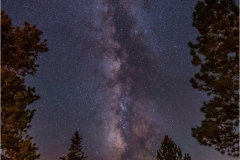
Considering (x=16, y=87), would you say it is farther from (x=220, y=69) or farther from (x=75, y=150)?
(x=75, y=150)

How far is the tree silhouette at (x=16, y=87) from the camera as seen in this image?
11.3m

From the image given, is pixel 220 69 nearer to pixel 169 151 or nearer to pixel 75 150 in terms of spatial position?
pixel 169 151

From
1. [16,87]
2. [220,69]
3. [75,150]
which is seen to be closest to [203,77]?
[220,69]

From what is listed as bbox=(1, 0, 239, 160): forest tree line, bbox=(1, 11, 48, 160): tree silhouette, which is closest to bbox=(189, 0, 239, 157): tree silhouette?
bbox=(1, 0, 239, 160): forest tree line

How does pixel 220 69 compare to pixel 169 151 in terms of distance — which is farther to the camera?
pixel 169 151

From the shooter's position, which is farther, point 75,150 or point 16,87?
point 75,150

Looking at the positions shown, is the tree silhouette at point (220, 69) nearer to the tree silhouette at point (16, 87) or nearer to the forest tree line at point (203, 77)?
the forest tree line at point (203, 77)

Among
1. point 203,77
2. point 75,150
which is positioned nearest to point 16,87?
point 203,77

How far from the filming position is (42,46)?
13.6 meters

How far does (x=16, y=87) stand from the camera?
12461mm

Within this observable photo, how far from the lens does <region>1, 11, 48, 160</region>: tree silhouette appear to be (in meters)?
11.3

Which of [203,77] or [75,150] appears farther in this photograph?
[75,150]

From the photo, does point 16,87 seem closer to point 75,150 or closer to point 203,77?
point 203,77

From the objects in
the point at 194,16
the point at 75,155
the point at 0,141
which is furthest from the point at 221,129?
the point at 75,155
